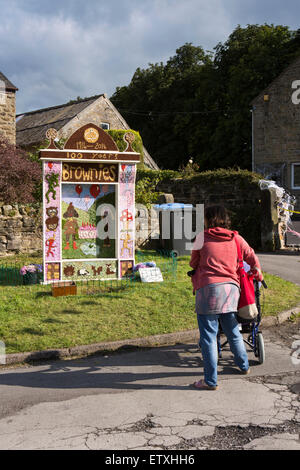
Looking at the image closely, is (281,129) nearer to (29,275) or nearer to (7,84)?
(7,84)

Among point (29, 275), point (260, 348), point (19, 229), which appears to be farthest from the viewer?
point (19, 229)

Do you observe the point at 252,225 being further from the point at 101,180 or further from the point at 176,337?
the point at 176,337

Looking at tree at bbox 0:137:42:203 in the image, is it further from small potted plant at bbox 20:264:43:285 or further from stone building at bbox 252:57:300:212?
stone building at bbox 252:57:300:212

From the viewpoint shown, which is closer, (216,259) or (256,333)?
(216,259)

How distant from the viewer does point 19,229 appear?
1421 centimetres

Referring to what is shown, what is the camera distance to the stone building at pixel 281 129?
96.7 feet

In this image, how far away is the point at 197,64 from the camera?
4481 centimetres

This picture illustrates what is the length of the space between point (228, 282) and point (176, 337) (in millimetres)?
2409

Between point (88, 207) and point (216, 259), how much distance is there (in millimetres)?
5690

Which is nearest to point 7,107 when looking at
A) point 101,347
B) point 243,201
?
point 243,201

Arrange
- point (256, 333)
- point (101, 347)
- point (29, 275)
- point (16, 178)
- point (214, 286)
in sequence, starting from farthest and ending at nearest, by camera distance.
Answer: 1. point (16, 178)
2. point (29, 275)
3. point (101, 347)
4. point (256, 333)
5. point (214, 286)

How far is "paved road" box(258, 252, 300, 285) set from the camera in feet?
39.7

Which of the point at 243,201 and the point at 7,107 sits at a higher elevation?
the point at 7,107

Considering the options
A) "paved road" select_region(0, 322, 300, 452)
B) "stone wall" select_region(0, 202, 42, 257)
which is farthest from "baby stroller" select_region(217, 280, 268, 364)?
"stone wall" select_region(0, 202, 42, 257)
